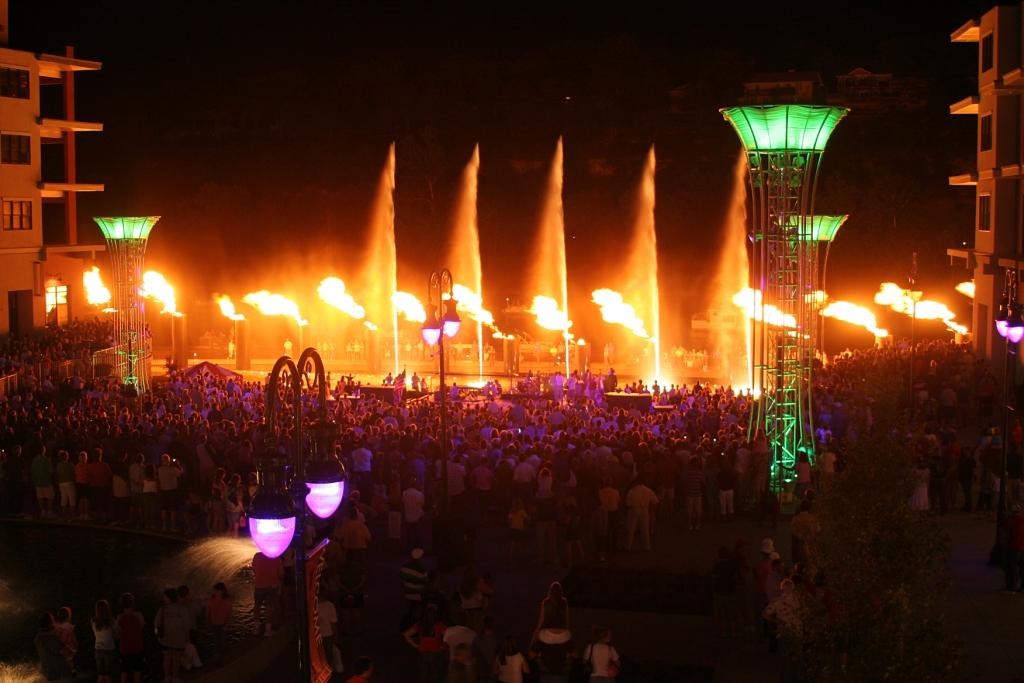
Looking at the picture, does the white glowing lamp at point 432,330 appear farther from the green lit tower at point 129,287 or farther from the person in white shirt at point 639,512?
the green lit tower at point 129,287

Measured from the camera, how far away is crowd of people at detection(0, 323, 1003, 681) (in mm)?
14141

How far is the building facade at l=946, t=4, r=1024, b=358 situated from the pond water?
24528mm

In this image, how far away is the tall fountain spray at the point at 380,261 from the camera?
53.3 metres

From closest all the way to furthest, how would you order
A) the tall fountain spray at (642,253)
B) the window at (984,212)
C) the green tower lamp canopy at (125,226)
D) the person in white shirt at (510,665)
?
the person in white shirt at (510,665) < the green tower lamp canopy at (125,226) < the window at (984,212) < the tall fountain spray at (642,253)

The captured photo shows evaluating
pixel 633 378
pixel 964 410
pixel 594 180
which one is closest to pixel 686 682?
pixel 964 410

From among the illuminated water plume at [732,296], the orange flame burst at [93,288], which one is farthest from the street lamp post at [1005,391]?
the orange flame burst at [93,288]

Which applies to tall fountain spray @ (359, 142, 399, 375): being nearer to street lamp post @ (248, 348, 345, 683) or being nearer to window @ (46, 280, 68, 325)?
window @ (46, 280, 68, 325)

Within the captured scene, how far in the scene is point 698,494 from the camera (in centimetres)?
2039

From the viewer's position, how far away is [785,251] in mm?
23234

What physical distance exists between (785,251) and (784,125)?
2.33 metres

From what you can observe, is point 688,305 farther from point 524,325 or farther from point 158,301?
point 158,301

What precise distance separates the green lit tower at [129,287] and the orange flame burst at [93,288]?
562 inches

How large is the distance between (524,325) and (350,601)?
4072 cm

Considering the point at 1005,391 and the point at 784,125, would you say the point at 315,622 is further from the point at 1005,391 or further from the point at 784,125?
the point at 784,125
